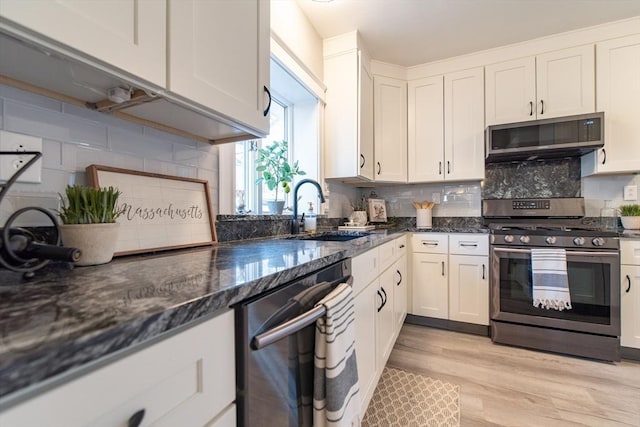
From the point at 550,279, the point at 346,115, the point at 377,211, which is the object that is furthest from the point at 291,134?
the point at 550,279

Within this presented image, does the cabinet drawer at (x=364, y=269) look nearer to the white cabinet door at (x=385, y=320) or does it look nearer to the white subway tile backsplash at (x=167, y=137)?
the white cabinet door at (x=385, y=320)

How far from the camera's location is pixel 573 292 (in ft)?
6.75

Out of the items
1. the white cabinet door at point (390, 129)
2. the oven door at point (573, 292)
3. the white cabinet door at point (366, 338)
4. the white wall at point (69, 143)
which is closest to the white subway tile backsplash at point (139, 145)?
the white wall at point (69, 143)

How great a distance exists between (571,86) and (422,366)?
251 cm

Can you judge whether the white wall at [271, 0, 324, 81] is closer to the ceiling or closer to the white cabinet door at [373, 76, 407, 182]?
the ceiling

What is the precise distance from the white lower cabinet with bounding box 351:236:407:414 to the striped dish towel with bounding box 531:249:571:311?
3.30 ft

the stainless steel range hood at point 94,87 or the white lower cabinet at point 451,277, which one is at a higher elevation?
the stainless steel range hood at point 94,87

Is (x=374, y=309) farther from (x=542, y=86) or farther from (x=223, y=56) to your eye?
(x=542, y=86)

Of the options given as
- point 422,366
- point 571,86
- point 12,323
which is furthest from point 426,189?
point 12,323

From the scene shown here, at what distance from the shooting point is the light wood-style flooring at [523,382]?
145 cm

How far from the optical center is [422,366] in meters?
1.91

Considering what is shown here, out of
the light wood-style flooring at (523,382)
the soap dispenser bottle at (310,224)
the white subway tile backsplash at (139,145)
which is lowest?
the light wood-style flooring at (523,382)

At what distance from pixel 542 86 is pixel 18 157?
3.29 m

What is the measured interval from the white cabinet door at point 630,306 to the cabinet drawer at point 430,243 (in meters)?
1.16
